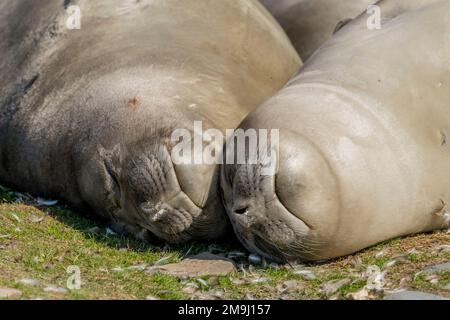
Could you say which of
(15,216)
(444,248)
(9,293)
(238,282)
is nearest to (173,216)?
(238,282)

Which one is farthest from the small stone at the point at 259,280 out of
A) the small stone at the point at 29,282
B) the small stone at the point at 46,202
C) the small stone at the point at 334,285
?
the small stone at the point at 46,202

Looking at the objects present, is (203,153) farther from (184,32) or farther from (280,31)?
(280,31)

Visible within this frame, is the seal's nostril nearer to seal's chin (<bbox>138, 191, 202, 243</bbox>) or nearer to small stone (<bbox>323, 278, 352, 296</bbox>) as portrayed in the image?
seal's chin (<bbox>138, 191, 202, 243</bbox>)

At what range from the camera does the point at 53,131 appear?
7.23 meters

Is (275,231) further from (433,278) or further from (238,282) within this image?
(433,278)

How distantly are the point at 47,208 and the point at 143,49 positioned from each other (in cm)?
128

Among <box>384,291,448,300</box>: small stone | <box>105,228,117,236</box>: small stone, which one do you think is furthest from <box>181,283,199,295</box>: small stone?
<box>105,228,117,236</box>: small stone

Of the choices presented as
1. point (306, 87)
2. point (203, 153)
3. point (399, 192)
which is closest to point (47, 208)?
point (203, 153)

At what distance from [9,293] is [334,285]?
1.72 meters

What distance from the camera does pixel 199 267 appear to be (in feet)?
20.0

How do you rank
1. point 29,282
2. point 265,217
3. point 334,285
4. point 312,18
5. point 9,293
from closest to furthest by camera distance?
point 9,293
point 29,282
point 334,285
point 265,217
point 312,18

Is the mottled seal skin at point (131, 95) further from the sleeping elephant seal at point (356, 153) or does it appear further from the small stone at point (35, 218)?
the sleeping elephant seal at point (356, 153)

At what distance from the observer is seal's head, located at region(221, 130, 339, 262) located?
5672 mm

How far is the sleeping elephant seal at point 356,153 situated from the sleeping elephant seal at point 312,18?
6.65ft
